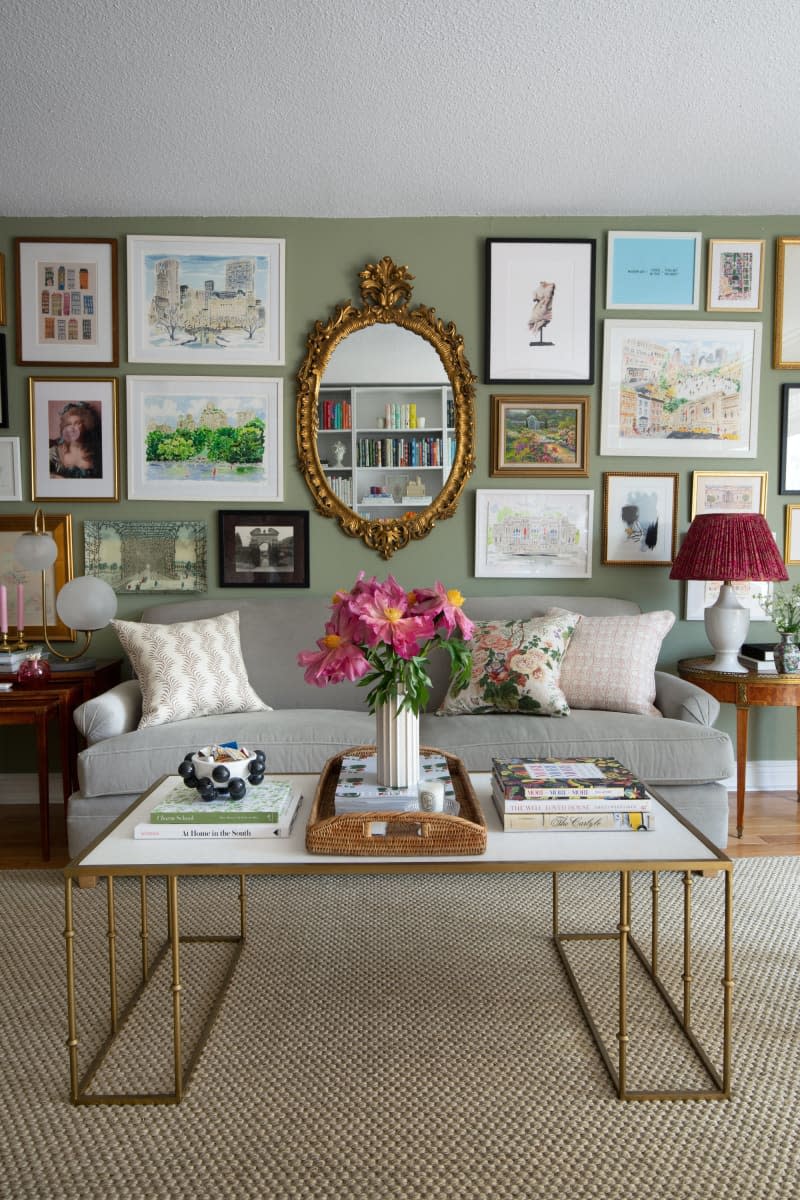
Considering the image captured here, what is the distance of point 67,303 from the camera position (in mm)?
3768

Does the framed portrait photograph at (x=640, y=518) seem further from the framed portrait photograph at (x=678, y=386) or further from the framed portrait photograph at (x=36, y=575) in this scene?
the framed portrait photograph at (x=36, y=575)

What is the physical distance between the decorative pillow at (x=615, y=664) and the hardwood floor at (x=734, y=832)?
62cm

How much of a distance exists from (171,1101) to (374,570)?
2486mm

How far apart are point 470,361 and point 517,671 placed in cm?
152

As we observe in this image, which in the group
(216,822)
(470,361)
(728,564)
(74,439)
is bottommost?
(216,822)

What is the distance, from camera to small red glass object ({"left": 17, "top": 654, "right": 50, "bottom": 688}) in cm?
331

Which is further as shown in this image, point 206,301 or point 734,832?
point 206,301

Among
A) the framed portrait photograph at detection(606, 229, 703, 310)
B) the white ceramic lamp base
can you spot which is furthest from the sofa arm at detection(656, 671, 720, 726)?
the framed portrait photograph at detection(606, 229, 703, 310)

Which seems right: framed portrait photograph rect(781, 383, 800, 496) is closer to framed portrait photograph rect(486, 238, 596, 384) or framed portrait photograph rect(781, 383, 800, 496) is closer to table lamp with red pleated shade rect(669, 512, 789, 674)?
table lamp with red pleated shade rect(669, 512, 789, 674)

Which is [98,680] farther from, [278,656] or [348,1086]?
[348,1086]

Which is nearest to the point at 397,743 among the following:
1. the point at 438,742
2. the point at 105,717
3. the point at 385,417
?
the point at 438,742

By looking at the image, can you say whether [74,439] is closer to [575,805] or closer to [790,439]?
[575,805]

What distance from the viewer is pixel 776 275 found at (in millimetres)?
3854

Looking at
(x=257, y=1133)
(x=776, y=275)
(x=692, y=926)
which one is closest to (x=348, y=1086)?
(x=257, y=1133)
